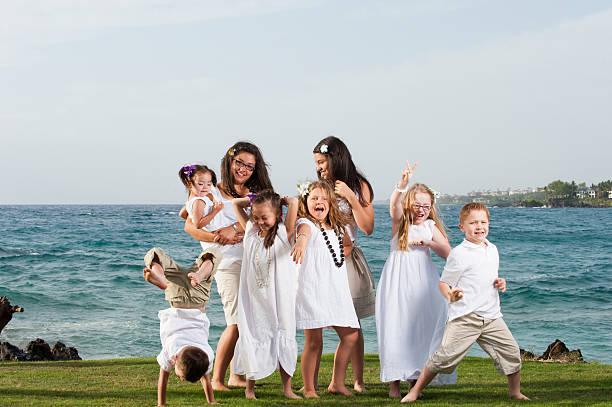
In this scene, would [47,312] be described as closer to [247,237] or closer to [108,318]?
[108,318]

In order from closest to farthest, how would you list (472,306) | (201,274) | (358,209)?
(201,274)
(472,306)
(358,209)

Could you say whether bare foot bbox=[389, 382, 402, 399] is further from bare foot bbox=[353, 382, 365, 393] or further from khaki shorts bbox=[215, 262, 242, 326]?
khaki shorts bbox=[215, 262, 242, 326]

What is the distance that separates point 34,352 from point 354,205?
666cm

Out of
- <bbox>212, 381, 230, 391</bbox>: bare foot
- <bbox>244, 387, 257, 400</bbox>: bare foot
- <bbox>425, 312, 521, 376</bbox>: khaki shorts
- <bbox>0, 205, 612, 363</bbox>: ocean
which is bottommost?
<bbox>0, 205, 612, 363</bbox>: ocean

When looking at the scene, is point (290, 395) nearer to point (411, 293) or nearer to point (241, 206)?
point (411, 293)

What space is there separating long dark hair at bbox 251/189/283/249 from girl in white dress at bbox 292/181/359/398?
191mm

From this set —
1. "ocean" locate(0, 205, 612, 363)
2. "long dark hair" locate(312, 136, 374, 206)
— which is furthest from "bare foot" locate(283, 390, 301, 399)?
"ocean" locate(0, 205, 612, 363)

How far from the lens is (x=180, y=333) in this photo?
13.8ft

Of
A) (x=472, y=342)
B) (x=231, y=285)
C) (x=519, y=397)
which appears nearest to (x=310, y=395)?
(x=231, y=285)

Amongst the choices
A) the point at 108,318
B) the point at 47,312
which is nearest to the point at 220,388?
the point at 108,318

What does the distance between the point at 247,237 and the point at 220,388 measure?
140 centimetres

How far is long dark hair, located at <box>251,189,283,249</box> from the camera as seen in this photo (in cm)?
459

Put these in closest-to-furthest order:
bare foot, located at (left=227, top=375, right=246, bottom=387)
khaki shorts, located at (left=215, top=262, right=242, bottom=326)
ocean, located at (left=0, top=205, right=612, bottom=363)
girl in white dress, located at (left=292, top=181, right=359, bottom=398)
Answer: girl in white dress, located at (left=292, top=181, right=359, bottom=398) → khaki shorts, located at (left=215, top=262, right=242, bottom=326) → bare foot, located at (left=227, top=375, right=246, bottom=387) → ocean, located at (left=0, top=205, right=612, bottom=363)

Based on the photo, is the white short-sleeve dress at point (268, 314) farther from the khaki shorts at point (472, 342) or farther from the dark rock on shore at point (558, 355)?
the dark rock on shore at point (558, 355)
